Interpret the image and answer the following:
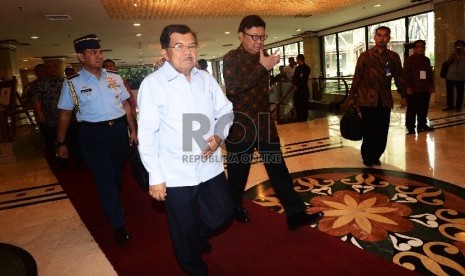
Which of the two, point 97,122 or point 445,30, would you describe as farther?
point 445,30

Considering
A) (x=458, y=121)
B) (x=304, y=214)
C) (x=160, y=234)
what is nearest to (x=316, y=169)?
(x=304, y=214)

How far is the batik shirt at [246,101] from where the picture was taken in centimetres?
228

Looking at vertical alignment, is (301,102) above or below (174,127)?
below

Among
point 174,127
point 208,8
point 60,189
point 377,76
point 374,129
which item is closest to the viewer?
point 174,127

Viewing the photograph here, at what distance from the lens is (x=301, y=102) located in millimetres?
7750

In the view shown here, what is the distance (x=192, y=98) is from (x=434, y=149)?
154 inches

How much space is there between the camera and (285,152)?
16.3 feet

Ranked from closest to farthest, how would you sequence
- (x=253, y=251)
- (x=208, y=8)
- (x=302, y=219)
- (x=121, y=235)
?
1. (x=253, y=251)
2. (x=302, y=219)
3. (x=121, y=235)
4. (x=208, y=8)

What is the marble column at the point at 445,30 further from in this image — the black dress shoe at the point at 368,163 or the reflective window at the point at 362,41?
the black dress shoe at the point at 368,163

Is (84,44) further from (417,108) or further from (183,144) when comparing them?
(417,108)

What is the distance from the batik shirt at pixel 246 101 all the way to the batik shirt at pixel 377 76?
178 centimetres

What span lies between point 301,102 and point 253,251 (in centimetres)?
585

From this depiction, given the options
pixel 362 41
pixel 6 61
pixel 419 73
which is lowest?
A: pixel 419 73

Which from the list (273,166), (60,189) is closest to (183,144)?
(273,166)
